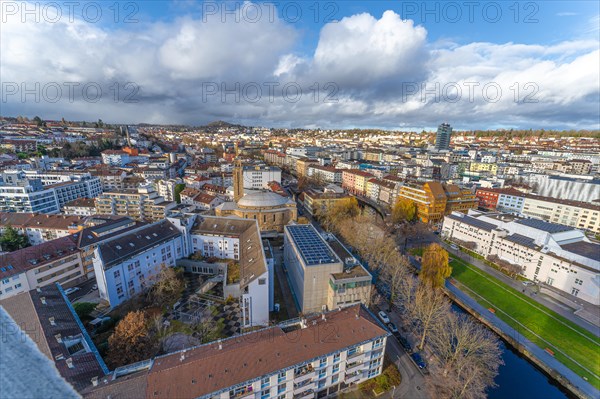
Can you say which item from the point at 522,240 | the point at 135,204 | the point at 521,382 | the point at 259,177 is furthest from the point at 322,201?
the point at 521,382

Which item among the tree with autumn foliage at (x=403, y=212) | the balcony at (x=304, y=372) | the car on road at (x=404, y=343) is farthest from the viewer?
the tree with autumn foliage at (x=403, y=212)

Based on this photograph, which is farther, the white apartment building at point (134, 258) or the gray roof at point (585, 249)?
the gray roof at point (585, 249)

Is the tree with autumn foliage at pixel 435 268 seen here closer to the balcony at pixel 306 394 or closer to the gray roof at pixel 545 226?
the gray roof at pixel 545 226

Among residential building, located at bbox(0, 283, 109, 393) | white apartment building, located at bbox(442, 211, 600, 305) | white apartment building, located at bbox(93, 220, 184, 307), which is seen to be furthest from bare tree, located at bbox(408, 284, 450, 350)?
white apartment building, located at bbox(93, 220, 184, 307)

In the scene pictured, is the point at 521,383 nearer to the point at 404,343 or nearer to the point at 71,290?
the point at 404,343

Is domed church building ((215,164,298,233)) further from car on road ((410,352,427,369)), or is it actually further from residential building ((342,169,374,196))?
residential building ((342,169,374,196))

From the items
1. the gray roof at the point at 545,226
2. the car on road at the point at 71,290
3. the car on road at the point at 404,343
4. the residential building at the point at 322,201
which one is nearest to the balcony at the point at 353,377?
the car on road at the point at 404,343
